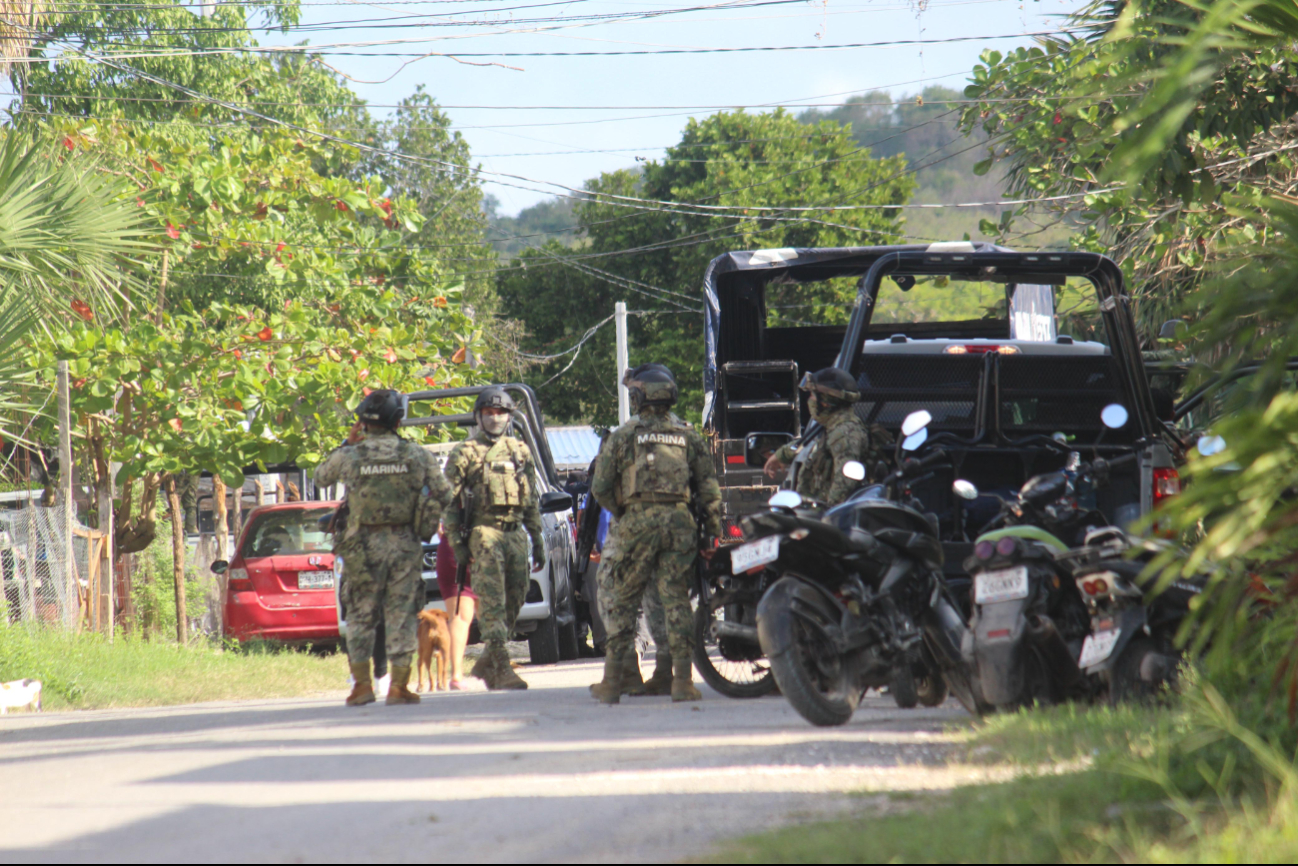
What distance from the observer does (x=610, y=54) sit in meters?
19.3

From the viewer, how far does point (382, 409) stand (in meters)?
→ 8.70

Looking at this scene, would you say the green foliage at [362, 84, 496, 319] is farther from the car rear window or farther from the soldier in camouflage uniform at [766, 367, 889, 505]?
the soldier in camouflage uniform at [766, 367, 889, 505]

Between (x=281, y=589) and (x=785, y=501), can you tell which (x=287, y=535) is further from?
(x=785, y=501)

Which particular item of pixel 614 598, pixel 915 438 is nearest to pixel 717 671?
pixel 614 598

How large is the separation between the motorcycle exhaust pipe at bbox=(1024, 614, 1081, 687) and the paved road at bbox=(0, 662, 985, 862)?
616mm

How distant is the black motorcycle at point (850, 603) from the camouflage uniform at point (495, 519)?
3.05 meters

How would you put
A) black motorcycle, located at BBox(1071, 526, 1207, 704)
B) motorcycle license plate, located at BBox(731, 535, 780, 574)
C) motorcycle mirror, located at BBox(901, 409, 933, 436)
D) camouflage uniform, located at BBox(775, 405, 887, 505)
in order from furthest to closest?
camouflage uniform, located at BBox(775, 405, 887, 505)
motorcycle mirror, located at BBox(901, 409, 933, 436)
motorcycle license plate, located at BBox(731, 535, 780, 574)
black motorcycle, located at BBox(1071, 526, 1207, 704)

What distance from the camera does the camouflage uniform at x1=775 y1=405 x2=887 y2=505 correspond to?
8.03m

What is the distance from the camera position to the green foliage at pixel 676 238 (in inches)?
1561

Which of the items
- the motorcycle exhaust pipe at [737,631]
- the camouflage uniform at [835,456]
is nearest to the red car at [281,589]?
the camouflage uniform at [835,456]

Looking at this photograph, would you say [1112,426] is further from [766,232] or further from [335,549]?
[766,232]

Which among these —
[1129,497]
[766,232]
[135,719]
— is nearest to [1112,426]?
[1129,497]

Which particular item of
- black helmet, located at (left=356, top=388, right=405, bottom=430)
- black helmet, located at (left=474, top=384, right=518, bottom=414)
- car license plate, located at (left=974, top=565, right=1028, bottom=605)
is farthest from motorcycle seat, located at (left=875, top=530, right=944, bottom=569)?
black helmet, located at (left=474, top=384, right=518, bottom=414)

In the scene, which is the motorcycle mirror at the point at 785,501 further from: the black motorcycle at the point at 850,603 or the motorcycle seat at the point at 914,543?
the motorcycle seat at the point at 914,543
